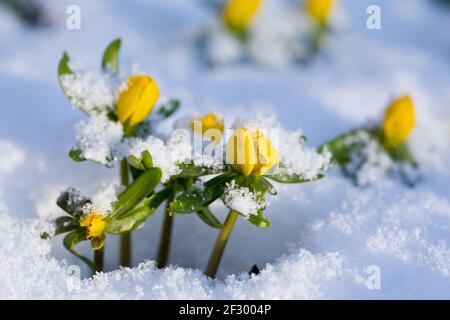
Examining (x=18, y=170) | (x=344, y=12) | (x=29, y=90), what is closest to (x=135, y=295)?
(x=18, y=170)

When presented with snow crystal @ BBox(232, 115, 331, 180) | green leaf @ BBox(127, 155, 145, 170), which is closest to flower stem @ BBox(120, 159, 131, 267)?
green leaf @ BBox(127, 155, 145, 170)

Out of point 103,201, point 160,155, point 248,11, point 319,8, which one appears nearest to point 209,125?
point 160,155

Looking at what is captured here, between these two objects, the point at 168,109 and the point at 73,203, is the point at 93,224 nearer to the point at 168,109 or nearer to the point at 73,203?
the point at 73,203

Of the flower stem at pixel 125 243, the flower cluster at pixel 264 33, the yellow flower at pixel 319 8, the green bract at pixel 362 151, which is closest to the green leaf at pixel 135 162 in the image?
the flower stem at pixel 125 243

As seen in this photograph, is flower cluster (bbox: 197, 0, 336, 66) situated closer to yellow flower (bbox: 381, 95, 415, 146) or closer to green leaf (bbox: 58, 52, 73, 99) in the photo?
yellow flower (bbox: 381, 95, 415, 146)

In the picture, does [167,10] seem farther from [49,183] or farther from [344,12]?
[49,183]
